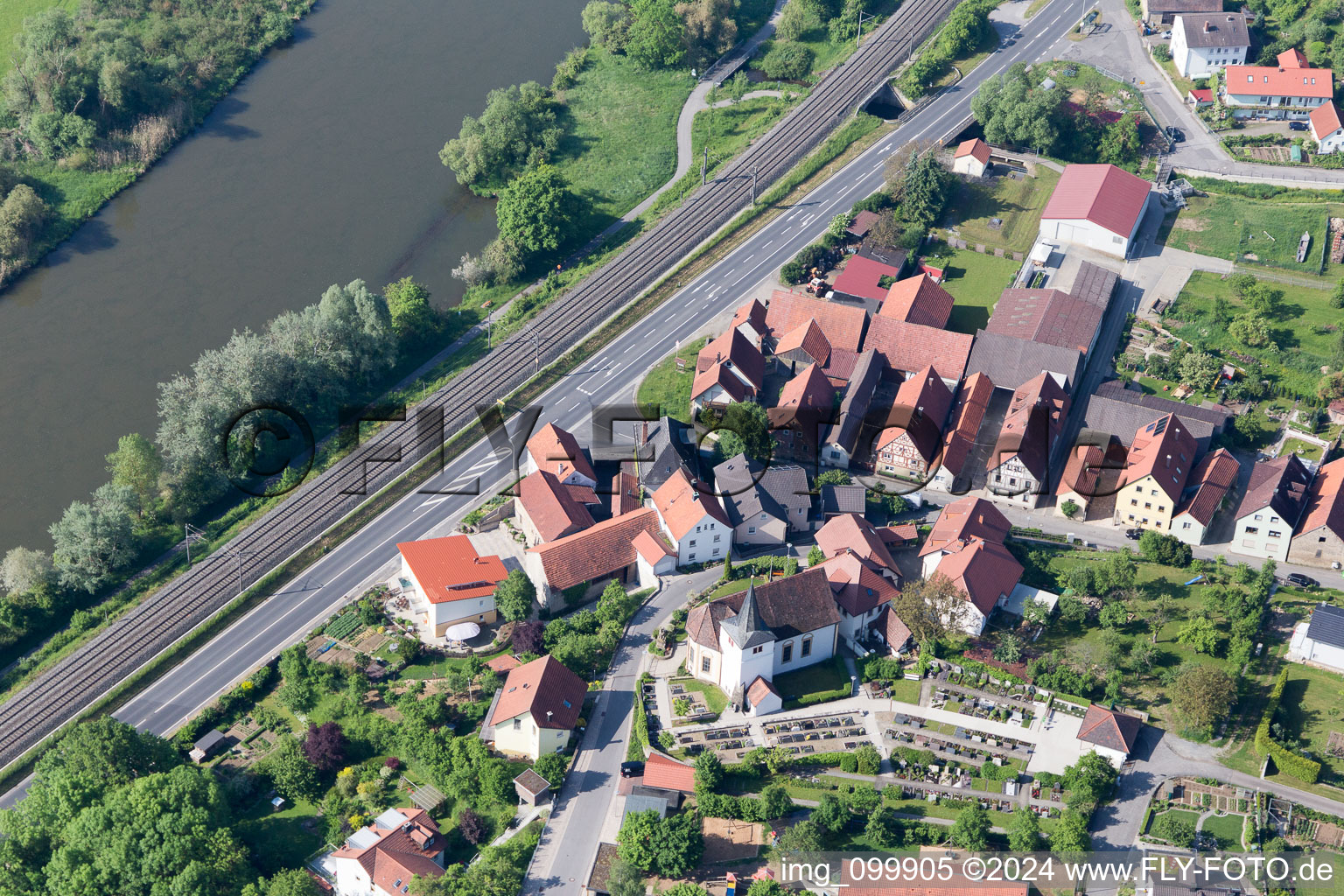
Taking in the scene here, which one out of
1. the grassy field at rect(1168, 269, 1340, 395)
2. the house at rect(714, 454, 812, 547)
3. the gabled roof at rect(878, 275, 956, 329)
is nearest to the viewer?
the house at rect(714, 454, 812, 547)

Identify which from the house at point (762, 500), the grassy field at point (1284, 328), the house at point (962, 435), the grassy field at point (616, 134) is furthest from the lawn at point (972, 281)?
the grassy field at point (616, 134)

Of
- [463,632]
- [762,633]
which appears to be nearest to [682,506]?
[762,633]

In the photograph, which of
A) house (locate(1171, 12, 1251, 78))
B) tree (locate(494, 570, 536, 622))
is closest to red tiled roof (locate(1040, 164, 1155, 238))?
house (locate(1171, 12, 1251, 78))

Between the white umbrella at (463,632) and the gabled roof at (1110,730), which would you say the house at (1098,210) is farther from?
the white umbrella at (463,632)

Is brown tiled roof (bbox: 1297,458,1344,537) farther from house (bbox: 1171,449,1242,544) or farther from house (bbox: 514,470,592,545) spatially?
house (bbox: 514,470,592,545)

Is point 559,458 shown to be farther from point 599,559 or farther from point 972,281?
point 972,281
